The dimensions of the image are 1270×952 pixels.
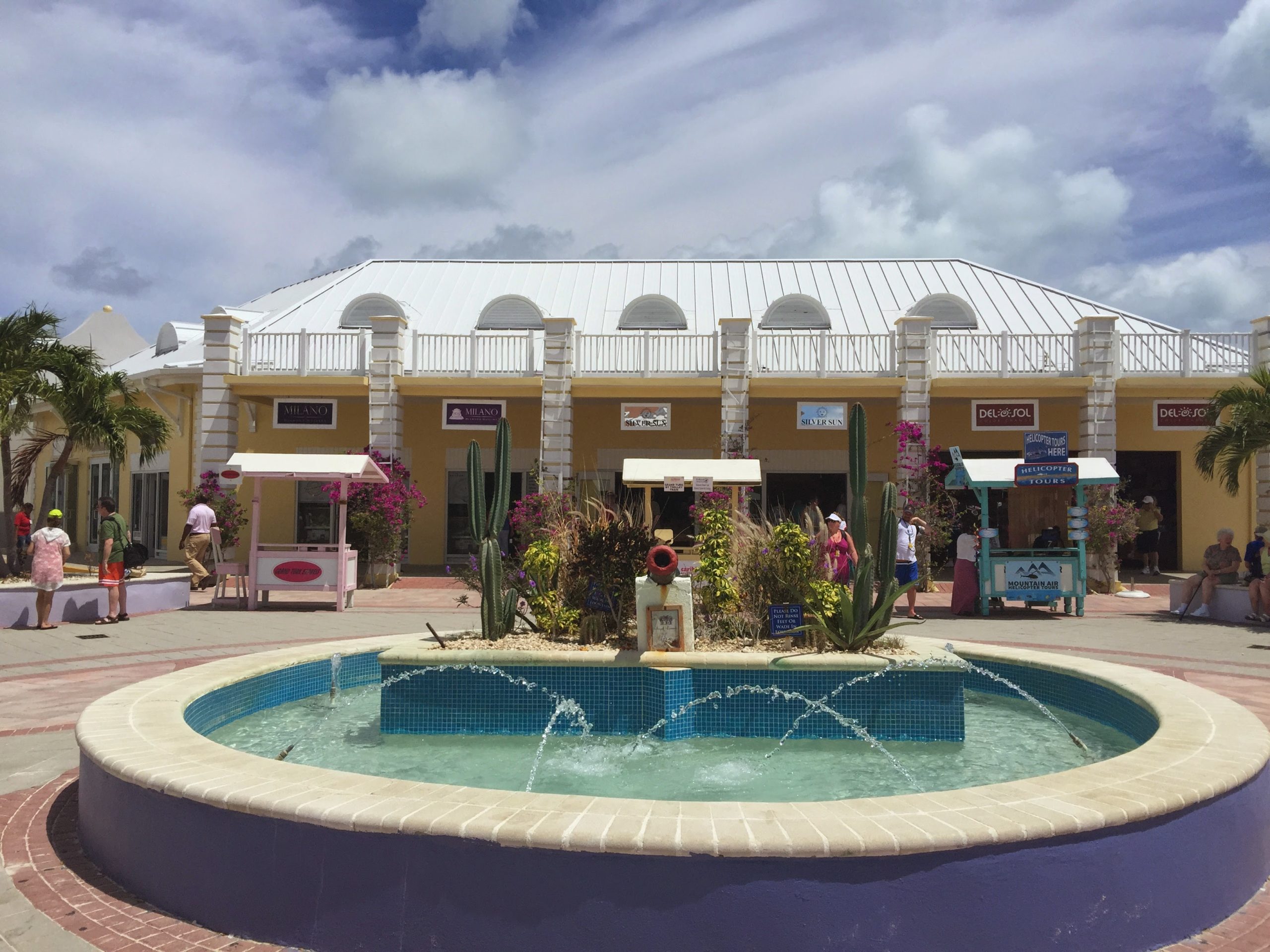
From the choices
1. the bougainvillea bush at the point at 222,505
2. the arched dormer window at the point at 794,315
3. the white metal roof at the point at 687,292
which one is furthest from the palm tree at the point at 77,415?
the arched dormer window at the point at 794,315

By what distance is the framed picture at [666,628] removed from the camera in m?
6.89

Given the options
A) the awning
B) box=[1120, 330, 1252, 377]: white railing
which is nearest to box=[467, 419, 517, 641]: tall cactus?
the awning

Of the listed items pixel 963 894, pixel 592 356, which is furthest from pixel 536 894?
pixel 592 356

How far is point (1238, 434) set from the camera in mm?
15133

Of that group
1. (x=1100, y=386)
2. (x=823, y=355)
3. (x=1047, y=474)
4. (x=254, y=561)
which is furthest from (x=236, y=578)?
(x=1100, y=386)

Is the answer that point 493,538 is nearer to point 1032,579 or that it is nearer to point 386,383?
point 1032,579

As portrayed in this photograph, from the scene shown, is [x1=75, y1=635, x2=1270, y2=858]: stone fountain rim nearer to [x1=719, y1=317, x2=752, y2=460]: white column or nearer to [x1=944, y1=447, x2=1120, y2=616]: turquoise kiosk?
[x1=944, y1=447, x2=1120, y2=616]: turquoise kiosk

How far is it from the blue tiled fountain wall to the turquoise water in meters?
0.08

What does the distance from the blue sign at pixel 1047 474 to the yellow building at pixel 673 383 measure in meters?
4.62

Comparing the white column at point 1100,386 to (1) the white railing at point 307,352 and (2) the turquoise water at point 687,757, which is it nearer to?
(2) the turquoise water at point 687,757

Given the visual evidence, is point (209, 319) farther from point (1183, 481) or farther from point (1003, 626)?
point (1183, 481)

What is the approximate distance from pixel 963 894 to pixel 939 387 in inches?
703

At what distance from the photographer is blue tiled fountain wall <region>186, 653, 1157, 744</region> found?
648 centimetres

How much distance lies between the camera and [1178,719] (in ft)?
16.4
